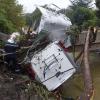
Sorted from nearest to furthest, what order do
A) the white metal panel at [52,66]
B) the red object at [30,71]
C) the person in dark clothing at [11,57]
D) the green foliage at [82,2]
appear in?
the white metal panel at [52,66]
the red object at [30,71]
the person in dark clothing at [11,57]
the green foliage at [82,2]

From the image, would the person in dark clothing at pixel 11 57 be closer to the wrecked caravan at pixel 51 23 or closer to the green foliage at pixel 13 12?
the wrecked caravan at pixel 51 23

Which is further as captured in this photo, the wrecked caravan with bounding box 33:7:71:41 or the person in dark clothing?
the wrecked caravan with bounding box 33:7:71:41

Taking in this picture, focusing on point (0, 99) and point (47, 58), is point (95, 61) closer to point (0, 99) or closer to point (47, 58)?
point (47, 58)

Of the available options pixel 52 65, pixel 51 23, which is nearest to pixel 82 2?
pixel 51 23

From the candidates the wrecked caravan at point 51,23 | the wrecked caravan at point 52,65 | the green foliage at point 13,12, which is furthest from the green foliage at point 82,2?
the wrecked caravan at point 52,65

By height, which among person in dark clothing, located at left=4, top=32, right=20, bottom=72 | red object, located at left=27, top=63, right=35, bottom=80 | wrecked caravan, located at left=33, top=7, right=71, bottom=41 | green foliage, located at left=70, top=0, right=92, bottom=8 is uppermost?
green foliage, located at left=70, top=0, right=92, bottom=8

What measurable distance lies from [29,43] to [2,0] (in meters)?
12.5

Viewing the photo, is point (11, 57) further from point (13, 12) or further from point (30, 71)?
point (13, 12)

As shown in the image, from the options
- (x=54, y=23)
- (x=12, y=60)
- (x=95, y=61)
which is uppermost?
(x=54, y=23)

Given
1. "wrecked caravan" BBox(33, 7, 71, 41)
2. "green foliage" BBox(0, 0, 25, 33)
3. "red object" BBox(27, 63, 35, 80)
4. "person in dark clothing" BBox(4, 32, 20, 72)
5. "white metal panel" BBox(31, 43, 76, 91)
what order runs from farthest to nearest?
"green foliage" BBox(0, 0, 25, 33) → "wrecked caravan" BBox(33, 7, 71, 41) → "person in dark clothing" BBox(4, 32, 20, 72) → "red object" BBox(27, 63, 35, 80) → "white metal panel" BBox(31, 43, 76, 91)

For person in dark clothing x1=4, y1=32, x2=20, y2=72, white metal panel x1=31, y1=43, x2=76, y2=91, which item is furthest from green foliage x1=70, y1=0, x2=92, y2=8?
white metal panel x1=31, y1=43, x2=76, y2=91

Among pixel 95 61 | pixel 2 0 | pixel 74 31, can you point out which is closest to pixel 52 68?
pixel 74 31

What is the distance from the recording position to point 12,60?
11.8 meters

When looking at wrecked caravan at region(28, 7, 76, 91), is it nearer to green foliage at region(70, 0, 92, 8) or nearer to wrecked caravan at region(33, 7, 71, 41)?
wrecked caravan at region(33, 7, 71, 41)
